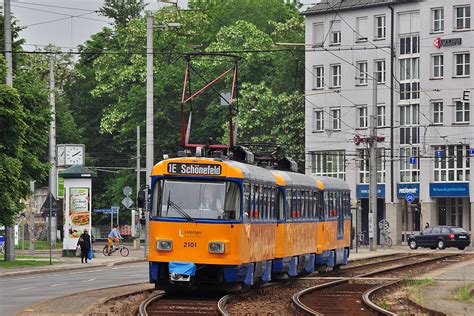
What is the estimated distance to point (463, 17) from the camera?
8862 cm

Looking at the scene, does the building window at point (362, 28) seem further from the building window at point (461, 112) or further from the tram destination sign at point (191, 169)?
the tram destination sign at point (191, 169)

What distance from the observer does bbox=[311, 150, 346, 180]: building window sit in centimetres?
9606

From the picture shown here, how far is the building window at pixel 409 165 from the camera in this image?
9088 centimetres

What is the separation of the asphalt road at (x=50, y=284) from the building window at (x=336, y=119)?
49.8m

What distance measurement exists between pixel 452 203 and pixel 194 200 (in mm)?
64181

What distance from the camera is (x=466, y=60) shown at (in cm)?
8894

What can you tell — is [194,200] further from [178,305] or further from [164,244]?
[178,305]

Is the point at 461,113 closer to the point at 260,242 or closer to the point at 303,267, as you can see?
the point at 303,267

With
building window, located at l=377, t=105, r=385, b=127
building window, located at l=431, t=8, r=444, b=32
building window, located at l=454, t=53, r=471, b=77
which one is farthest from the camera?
building window, located at l=377, t=105, r=385, b=127

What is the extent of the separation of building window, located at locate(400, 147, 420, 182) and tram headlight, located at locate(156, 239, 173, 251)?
6416 cm

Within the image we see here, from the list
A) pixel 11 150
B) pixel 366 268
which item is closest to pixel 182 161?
pixel 366 268

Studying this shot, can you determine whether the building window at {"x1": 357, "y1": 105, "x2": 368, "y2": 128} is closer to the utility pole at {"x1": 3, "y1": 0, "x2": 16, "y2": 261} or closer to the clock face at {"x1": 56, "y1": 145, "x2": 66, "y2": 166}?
the clock face at {"x1": 56, "y1": 145, "x2": 66, "y2": 166}

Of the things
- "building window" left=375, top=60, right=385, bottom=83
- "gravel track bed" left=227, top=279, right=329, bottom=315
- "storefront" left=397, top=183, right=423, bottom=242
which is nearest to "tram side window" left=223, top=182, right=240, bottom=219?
"gravel track bed" left=227, top=279, right=329, bottom=315

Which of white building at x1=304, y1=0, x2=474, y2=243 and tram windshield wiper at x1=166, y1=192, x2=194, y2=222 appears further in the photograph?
white building at x1=304, y1=0, x2=474, y2=243
